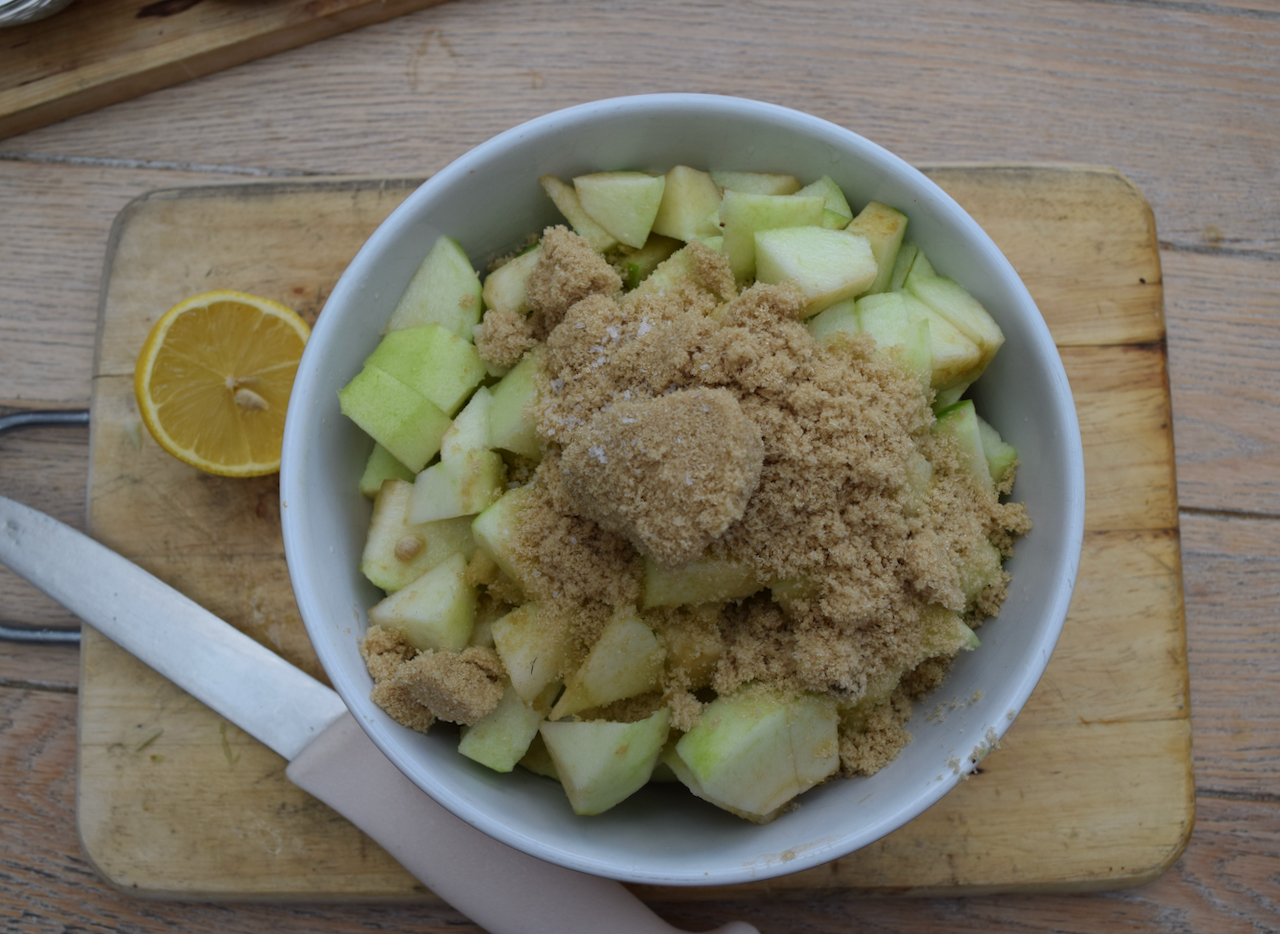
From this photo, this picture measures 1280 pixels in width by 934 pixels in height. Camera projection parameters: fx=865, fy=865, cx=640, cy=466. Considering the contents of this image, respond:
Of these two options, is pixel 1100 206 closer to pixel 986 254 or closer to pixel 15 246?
pixel 986 254

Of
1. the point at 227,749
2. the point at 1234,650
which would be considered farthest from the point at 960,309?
the point at 227,749

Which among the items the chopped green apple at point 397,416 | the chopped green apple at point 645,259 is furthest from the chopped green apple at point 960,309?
the chopped green apple at point 397,416

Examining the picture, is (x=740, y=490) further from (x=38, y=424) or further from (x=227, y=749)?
(x=38, y=424)

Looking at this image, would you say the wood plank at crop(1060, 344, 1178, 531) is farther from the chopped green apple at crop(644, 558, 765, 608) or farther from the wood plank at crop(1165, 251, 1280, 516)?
the chopped green apple at crop(644, 558, 765, 608)

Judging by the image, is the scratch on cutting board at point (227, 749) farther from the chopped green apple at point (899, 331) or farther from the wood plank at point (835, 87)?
the chopped green apple at point (899, 331)

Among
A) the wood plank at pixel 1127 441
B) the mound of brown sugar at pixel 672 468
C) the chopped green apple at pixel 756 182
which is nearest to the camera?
the mound of brown sugar at pixel 672 468

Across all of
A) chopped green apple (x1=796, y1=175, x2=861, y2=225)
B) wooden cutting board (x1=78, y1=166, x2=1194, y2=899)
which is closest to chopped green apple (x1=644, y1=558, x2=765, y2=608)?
chopped green apple (x1=796, y1=175, x2=861, y2=225)
